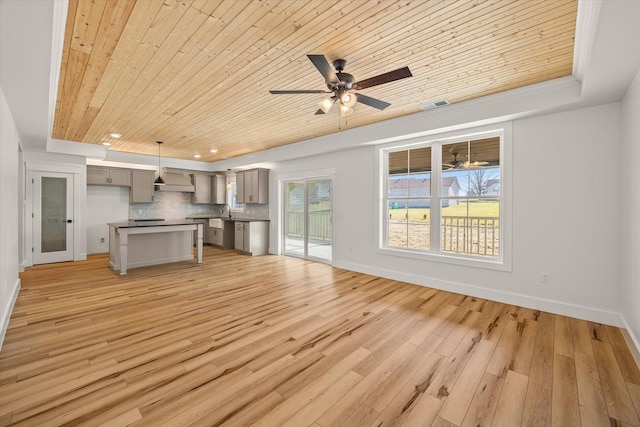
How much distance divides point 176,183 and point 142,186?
85cm

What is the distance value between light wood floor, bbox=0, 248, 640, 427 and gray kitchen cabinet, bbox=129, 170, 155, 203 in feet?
13.3

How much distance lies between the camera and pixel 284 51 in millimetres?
2521

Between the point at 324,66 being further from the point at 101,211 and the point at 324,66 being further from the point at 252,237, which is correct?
the point at 101,211

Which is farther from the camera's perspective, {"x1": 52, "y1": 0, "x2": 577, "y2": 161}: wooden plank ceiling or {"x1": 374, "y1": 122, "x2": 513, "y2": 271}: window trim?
{"x1": 374, "y1": 122, "x2": 513, "y2": 271}: window trim

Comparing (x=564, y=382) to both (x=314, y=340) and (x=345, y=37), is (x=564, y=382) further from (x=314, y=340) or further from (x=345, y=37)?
(x=345, y=37)

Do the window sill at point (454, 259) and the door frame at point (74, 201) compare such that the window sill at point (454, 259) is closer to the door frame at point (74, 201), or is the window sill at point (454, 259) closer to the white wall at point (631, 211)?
the white wall at point (631, 211)

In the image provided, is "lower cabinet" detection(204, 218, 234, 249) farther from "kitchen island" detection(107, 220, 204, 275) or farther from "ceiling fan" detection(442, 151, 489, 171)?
"ceiling fan" detection(442, 151, 489, 171)

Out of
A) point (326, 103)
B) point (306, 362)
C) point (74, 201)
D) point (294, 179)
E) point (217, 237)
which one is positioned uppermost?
point (326, 103)

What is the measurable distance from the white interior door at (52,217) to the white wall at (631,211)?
929cm

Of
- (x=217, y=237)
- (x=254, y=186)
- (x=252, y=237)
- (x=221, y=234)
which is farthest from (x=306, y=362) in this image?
(x=217, y=237)

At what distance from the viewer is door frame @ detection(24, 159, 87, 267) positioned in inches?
225

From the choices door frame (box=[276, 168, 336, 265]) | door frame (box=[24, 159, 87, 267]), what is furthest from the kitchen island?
door frame (box=[276, 168, 336, 265])

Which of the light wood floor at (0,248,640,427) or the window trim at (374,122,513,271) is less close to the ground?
the window trim at (374,122,513,271)

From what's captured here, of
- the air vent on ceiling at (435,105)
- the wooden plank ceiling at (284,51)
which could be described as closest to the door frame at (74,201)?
the wooden plank ceiling at (284,51)
